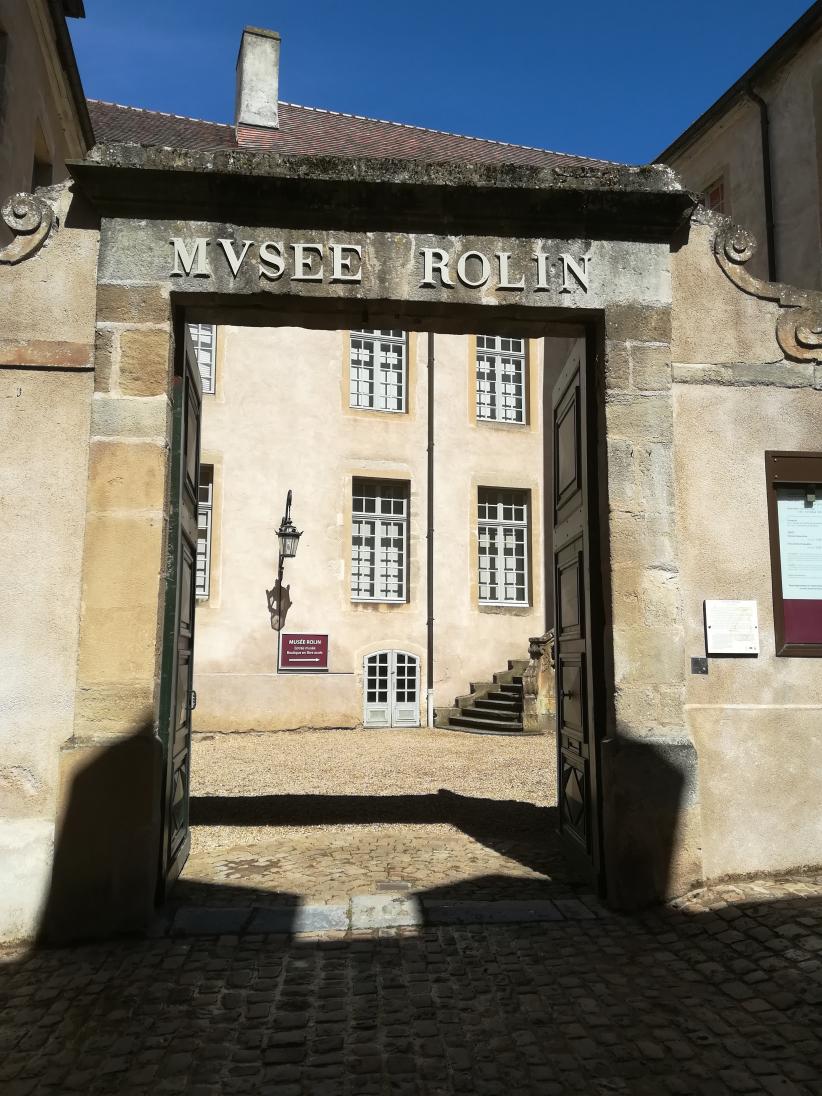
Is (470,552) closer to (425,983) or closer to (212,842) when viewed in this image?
(212,842)

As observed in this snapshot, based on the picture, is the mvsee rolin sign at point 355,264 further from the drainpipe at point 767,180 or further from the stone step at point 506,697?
the stone step at point 506,697

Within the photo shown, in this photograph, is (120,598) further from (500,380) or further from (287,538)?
(500,380)

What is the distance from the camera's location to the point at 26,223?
3971 mm

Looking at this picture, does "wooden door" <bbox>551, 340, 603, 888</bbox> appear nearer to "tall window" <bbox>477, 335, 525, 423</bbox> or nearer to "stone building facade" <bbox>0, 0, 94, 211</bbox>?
"stone building facade" <bbox>0, 0, 94, 211</bbox>

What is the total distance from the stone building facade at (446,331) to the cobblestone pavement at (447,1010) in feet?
1.33

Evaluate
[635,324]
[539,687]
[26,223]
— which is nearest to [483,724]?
[539,687]

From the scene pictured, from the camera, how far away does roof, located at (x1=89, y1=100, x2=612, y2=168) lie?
47.3ft

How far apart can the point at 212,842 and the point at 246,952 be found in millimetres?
1915

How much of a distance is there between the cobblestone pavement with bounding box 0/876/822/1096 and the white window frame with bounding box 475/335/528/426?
11.0 m

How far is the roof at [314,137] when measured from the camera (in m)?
14.4

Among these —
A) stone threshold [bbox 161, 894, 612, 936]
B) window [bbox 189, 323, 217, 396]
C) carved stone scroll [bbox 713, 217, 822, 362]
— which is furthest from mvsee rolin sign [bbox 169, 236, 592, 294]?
Answer: window [bbox 189, 323, 217, 396]

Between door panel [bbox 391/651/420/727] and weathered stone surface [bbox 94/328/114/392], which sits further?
door panel [bbox 391/651/420/727]

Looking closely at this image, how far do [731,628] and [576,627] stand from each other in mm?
894

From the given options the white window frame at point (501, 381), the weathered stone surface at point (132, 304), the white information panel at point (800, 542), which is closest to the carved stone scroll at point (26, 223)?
the weathered stone surface at point (132, 304)
